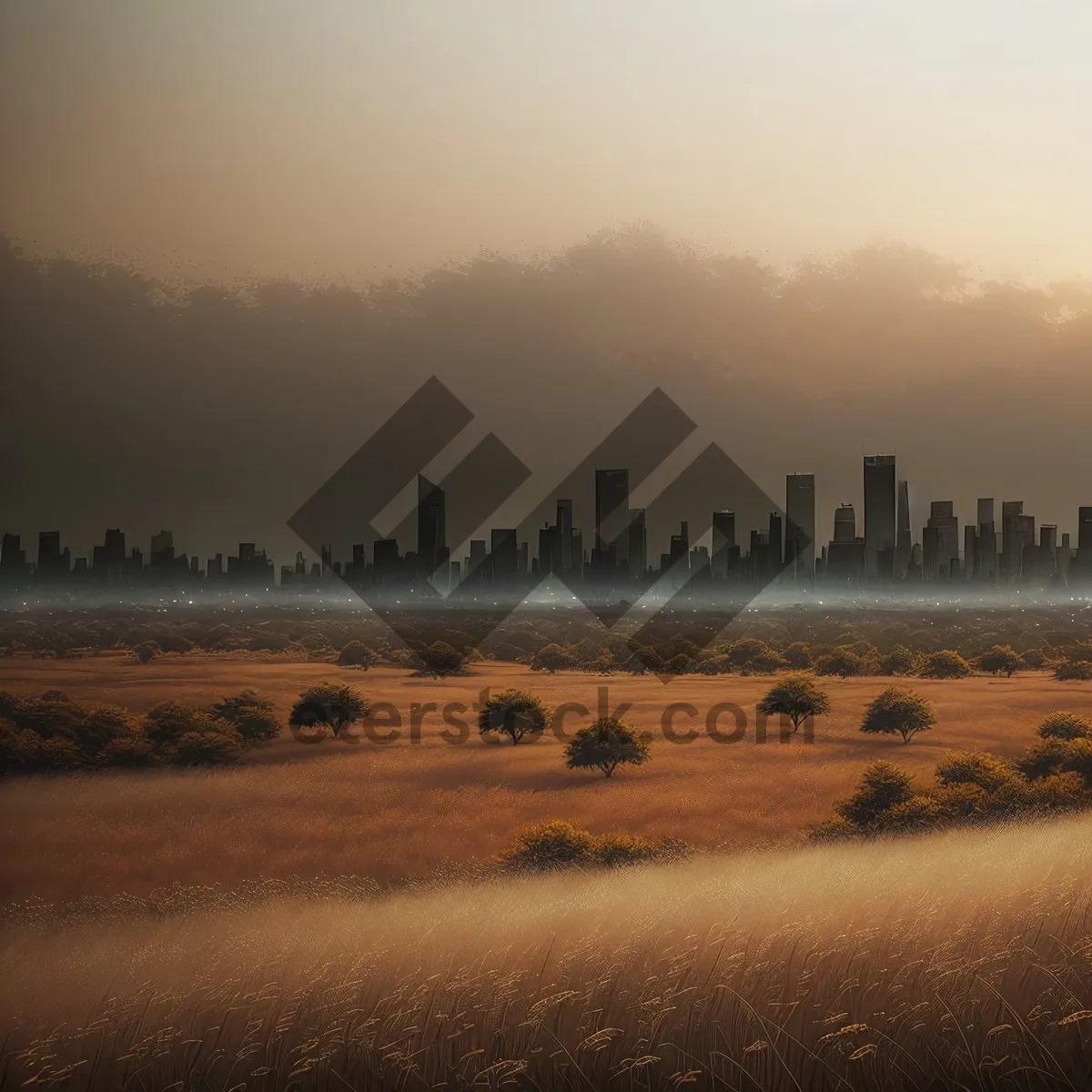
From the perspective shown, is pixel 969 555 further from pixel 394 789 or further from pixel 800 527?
pixel 394 789

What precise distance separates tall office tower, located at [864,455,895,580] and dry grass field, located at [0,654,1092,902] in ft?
22.2

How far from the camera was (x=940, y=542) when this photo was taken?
122 feet

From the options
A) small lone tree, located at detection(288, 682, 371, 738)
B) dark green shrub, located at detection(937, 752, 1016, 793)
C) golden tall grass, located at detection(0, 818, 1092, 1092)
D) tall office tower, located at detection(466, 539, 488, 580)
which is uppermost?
tall office tower, located at detection(466, 539, 488, 580)

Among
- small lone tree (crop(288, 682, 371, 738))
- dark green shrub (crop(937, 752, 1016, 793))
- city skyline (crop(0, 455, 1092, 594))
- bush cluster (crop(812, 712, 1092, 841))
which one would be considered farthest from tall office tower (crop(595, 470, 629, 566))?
dark green shrub (crop(937, 752, 1016, 793))

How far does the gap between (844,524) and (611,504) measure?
8.38 m

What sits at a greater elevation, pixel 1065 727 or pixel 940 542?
pixel 940 542

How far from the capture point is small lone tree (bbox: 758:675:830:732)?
981 inches

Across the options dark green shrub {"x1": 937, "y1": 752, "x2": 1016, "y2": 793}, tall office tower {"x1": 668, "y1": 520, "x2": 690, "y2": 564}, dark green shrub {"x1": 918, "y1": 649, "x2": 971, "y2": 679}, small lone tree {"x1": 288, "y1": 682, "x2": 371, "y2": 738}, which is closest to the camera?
dark green shrub {"x1": 937, "y1": 752, "x2": 1016, "y2": 793}

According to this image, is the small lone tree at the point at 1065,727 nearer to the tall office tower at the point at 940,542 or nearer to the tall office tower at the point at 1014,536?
the tall office tower at the point at 1014,536

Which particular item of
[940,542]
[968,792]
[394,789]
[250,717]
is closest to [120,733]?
[250,717]

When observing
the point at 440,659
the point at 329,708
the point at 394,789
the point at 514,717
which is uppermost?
the point at 440,659

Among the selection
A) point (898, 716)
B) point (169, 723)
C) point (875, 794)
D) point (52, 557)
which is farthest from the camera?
point (52, 557)

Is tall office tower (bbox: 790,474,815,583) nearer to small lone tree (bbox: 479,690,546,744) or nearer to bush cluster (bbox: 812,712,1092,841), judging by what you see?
bush cluster (bbox: 812,712,1092,841)

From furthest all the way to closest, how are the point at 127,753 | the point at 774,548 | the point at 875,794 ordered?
the point at 774,548, the point at 875,794, the point at 127,753
